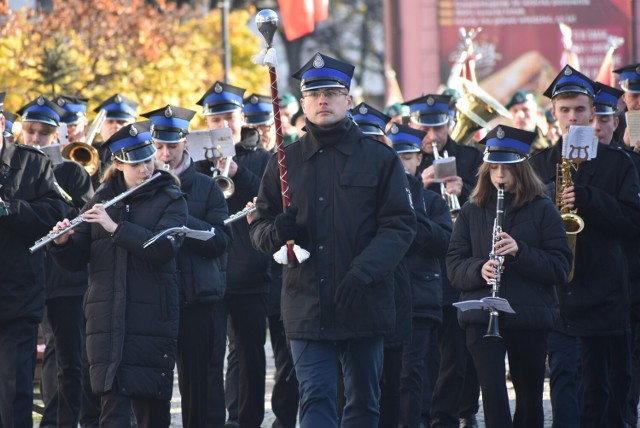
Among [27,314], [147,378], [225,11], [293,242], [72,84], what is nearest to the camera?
[293,242]

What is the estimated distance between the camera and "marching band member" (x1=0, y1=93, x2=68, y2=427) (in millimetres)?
10391

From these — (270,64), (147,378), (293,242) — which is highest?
(270,64)

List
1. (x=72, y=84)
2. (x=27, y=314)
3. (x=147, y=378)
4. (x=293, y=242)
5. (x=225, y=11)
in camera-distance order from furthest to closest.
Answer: (x=225, y=11) → (x=72, y=84) → (x=27, y=314) → (x=147, y=378) → (x=293, y=242)

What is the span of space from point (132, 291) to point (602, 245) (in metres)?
2.91

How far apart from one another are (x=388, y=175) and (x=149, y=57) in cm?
1459

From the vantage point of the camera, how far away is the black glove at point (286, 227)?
354 inches

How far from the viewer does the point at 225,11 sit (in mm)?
26844

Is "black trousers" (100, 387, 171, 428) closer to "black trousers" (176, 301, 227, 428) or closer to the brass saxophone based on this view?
"black trousers" (176, 301, 227, 428)

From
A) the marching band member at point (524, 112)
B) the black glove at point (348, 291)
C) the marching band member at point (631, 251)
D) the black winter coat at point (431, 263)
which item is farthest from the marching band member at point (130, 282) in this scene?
the marching band member at point (524, 112)

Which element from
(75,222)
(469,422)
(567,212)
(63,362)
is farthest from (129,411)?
(469,422)

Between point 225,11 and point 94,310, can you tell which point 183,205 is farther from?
point 225,11

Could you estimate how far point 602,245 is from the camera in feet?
34.9

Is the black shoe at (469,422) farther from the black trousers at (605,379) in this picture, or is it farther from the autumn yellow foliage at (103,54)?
the autumn yellow foliage at (103,54)

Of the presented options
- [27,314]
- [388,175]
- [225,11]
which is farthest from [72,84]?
[388,175]
